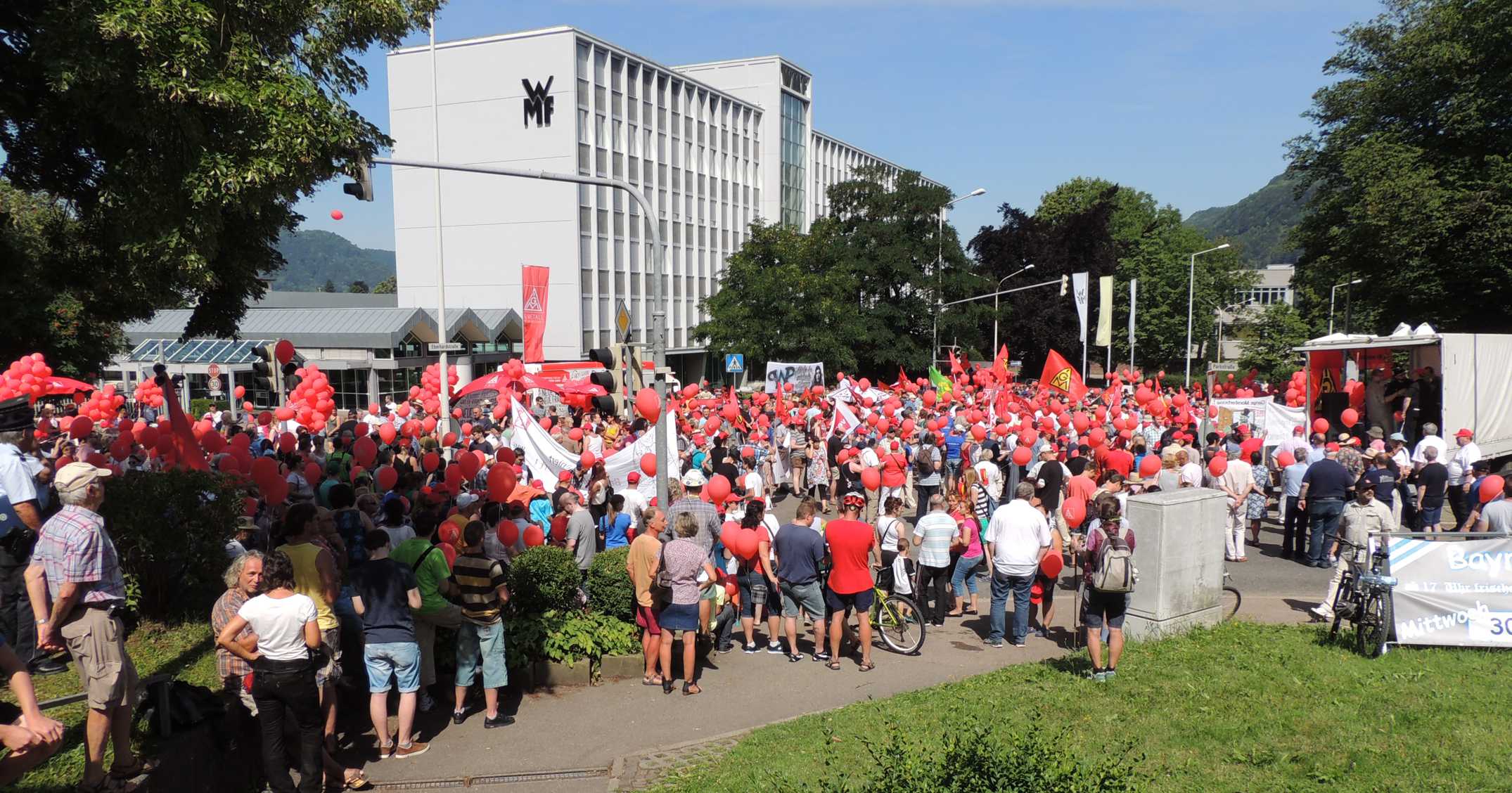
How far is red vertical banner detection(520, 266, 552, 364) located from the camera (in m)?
27.0

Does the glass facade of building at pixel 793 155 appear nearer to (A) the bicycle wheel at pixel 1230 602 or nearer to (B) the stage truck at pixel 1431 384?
(B) the stage truck at pixel 1431 384

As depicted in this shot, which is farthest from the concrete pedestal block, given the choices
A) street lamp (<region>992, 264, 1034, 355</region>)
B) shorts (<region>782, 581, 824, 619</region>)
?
street lamp (<region>992, 264, 1034, 355</region>)

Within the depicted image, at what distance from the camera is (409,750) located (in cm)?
691

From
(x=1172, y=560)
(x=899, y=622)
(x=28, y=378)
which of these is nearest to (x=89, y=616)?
(x=899, y=622)

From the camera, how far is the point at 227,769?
19.9ft

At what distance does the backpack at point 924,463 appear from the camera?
14133 mm

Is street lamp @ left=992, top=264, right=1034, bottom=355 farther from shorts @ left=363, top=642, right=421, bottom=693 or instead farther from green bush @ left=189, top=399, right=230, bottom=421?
shorts @ left=363, top=642, right=421, bottom=693

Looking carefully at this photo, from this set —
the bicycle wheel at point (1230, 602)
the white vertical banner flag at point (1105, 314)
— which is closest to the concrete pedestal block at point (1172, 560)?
the bicycle wheel at point (1230, 602)

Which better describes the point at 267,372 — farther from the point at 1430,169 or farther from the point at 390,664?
the point at 1430,169

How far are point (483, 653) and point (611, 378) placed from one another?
3333 millimetres

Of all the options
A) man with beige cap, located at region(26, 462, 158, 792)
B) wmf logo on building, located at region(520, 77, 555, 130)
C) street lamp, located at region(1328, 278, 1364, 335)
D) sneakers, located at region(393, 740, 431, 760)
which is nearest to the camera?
man with beige cap, located at region(26, 462, 158, 792)

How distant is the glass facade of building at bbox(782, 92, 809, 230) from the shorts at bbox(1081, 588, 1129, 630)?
175 ft

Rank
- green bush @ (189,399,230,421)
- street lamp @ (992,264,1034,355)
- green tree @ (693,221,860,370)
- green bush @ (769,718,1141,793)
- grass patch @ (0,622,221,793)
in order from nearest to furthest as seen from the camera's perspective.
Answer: green bush @ (769,718,1141,793)
grass patch @ (0,622,221,793)
green bush @ (189,399,230,421)
green tree @ (693,221,860,370)
street lamp @ (992,264,1034,355)

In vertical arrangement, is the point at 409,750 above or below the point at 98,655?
below
